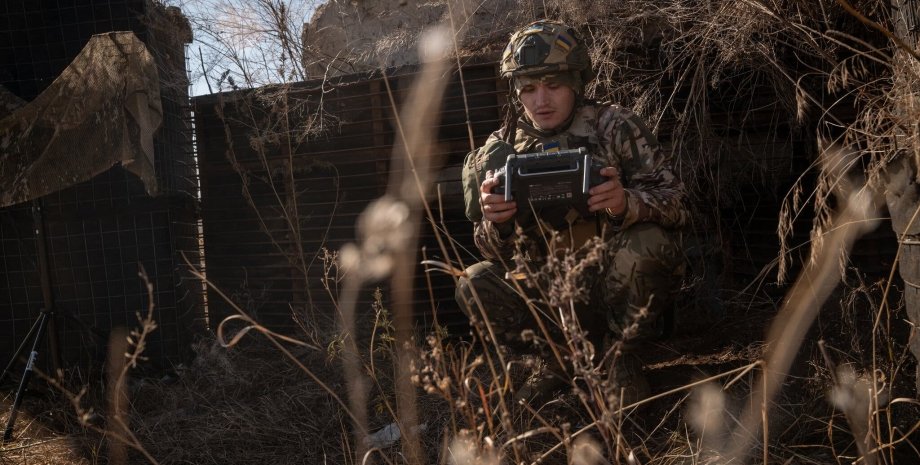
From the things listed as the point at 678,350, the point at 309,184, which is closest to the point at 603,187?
the point at 678,350

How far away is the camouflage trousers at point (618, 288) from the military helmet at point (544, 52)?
0.66m

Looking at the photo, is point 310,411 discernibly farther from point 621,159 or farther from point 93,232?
point 93,232

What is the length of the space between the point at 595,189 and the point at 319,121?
2154mm

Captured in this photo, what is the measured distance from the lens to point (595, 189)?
269cm

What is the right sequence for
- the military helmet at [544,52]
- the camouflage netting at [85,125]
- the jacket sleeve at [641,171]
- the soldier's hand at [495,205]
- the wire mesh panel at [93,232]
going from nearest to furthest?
the soldier's hand at [495,205] → the jacket sleeve at [641,171] → the military helmet at [544,52] → the camouflage netting at [85,125] → the wire mesh panel at [93,232]

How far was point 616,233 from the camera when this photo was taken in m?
2.99

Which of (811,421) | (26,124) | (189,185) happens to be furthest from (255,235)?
(811,421)

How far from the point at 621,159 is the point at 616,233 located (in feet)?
0.96

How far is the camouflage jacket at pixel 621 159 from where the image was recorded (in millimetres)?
2883

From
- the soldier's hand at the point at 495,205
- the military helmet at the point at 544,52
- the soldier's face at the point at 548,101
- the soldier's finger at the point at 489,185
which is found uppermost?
the military helmet at the point at 544,52

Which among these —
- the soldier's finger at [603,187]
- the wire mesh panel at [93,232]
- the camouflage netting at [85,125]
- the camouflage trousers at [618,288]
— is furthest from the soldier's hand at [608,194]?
the wire mesh panel at [93,232]

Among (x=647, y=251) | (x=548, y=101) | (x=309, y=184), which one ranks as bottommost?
(x=647, y=251)

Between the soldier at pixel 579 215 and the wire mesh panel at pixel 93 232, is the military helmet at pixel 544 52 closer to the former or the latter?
the soldier at pixel 579 215

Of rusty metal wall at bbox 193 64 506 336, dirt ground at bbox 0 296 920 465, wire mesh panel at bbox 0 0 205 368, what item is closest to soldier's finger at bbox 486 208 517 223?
dirt ground at bbox 0 296 920 465
